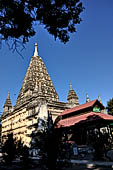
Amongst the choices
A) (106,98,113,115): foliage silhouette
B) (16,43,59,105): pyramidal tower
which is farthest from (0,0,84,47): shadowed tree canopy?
(106,98,113,115): foliage silhouette

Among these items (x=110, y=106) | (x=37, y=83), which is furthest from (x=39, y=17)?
(x=110, y=106)

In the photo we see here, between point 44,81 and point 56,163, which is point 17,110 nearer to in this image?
point 44,81

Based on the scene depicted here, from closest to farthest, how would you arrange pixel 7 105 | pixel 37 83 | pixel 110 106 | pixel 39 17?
pixel 39 17 → pixel 37 83 → pixel 110 106 → pixel 7 105

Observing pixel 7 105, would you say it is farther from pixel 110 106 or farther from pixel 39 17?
pixel 39 17

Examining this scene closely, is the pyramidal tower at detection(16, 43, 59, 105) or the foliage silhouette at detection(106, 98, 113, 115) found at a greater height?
the pyramidal tower at detection(16, 43, 59, 105)

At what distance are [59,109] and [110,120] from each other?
10.2 m

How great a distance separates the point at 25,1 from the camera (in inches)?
288

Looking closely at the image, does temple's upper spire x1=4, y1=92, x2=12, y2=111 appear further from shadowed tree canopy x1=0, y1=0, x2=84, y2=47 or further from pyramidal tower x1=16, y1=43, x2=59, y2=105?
shadowed tree canopy x1=0, y1=0, x2=84, y2=47

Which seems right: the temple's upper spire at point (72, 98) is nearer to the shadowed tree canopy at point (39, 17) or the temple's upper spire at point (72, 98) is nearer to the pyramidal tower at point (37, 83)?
the pyramidal tower at point (37, 83)

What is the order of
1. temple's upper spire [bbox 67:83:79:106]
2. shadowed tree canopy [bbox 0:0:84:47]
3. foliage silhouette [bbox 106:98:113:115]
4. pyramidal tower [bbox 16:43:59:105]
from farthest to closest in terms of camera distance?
1. foliage silhouette [bbox 106:98:113:115]
2. temple's upper spire [bbox 67:83:79:106]
3. pyramidal tower [bbox 16:43:59:105]
4. shadowed tree canopy [bbox 0:0:84:47]

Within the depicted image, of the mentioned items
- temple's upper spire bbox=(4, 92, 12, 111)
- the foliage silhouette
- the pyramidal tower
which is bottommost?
the foliage silhouette

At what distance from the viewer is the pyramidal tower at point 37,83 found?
2705 centimetres

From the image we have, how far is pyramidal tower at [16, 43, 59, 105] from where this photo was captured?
27053 millimetres

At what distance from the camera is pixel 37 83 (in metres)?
27.7
